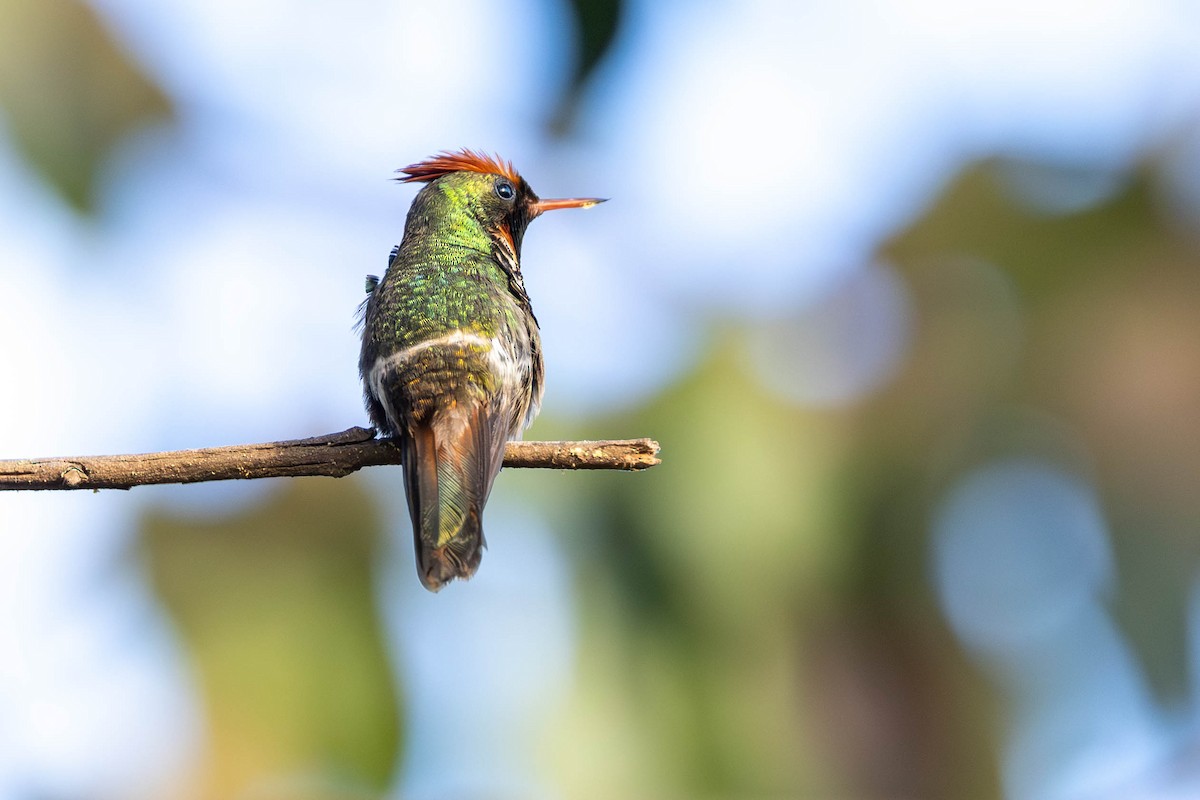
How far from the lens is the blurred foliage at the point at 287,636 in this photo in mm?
6605

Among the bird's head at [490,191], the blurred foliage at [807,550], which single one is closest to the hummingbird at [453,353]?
the bird's head at [490,191]

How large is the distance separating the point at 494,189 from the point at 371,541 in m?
3.78

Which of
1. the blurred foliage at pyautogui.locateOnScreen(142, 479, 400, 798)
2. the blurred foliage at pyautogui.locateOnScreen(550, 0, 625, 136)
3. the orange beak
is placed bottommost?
the blurred foliage at pyautogui.locateOnScreen(142, 479, 400, 798)

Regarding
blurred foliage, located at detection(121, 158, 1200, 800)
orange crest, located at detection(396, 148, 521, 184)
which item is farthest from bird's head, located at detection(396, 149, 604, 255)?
blurred foliage, located at detection(121, 158, 1200, 800)

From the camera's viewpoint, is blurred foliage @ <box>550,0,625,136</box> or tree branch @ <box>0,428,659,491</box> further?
blurred foliage @ <box>550,0,625,136</box>

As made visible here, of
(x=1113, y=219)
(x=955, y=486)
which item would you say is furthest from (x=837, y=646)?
(x=1113, y=219)

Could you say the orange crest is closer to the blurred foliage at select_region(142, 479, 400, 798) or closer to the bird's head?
the bird's head

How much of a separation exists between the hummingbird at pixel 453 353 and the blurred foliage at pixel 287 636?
9.51ft

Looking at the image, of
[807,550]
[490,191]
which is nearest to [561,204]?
[490,191]

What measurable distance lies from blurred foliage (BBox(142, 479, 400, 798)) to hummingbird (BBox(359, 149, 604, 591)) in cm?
290

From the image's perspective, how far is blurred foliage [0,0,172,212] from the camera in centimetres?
706

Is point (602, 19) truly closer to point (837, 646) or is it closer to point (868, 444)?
point (868, 444)

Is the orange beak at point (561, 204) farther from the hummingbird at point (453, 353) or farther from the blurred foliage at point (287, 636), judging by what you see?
the blurred foliage at point (287, 636)

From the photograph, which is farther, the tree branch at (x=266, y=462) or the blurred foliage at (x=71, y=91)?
the blurred foliage at (x=71, y=91)
